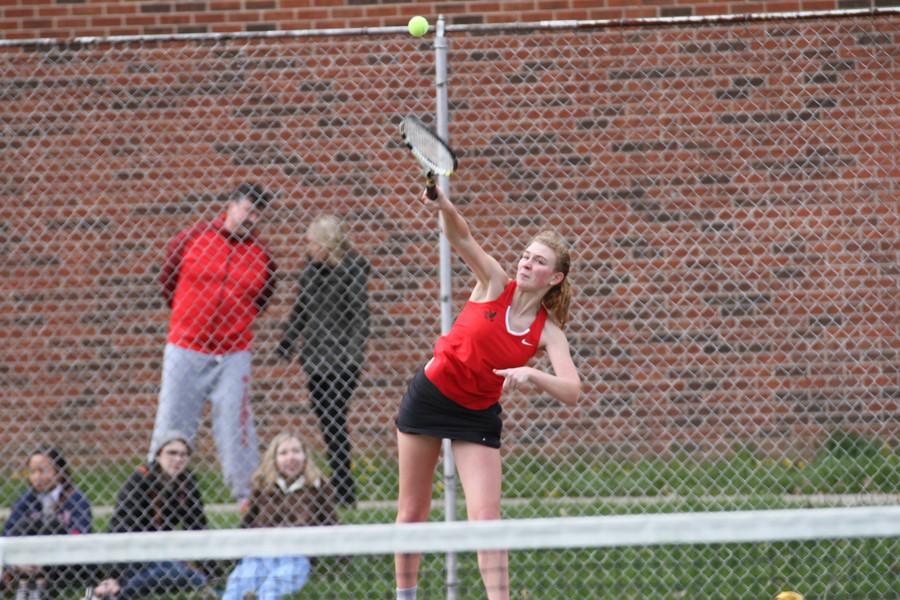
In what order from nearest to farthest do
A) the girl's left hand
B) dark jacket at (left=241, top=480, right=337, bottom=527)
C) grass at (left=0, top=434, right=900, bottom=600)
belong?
1. the girl's left hand
2. grass at (left=0, top=434, right=900, bottom=600)
3. dark jacket at (left=241, top=480, right=337, bottom=527)

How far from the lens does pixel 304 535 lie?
3439mm

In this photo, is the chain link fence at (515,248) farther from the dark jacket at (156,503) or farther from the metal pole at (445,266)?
the metal pole at (445,266)

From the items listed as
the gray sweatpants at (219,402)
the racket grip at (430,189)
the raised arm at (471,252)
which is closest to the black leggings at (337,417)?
the gray sweatpants at (219,402)

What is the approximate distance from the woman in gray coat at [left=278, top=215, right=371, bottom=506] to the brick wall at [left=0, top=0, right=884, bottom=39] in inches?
68.3

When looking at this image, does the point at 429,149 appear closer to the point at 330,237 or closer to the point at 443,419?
the point at 443,419

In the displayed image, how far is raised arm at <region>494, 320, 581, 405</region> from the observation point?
457 centimetres

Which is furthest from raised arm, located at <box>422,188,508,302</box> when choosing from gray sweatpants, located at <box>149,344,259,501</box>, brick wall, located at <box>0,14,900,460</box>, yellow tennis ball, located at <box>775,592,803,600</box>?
gray sweatpants, located at <box>149,344,259,501</box>

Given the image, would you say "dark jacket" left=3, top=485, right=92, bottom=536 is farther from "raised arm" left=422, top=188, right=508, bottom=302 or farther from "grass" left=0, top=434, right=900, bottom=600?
"raised arm" left=422, top=188, right=508, bottom=302

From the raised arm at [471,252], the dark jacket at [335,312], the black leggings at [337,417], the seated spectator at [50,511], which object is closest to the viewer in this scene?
the raised arm at [471,252]

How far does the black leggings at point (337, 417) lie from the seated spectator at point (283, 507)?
0.62 feet

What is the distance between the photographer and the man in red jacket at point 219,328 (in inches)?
249

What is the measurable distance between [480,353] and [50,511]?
2446 mm

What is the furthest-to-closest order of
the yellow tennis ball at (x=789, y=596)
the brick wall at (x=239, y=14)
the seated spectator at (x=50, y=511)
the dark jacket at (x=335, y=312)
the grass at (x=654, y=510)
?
the brick wall at (x=239, y=14) < the dark jacket at (x=335, y=312) < the seated spectator at (x=50, y=511) < the grass at (x=654, y=510) < the yellow tennis ball at (x=789, y=596)

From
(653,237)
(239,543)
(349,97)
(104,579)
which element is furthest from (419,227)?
(239,543)
